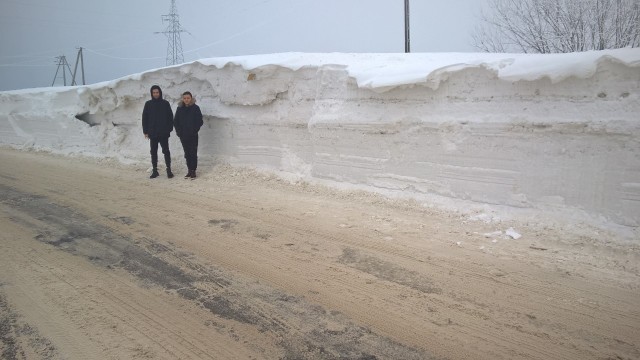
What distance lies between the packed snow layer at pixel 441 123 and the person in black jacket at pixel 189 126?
65 cm

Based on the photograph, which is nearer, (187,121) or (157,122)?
(187,121)

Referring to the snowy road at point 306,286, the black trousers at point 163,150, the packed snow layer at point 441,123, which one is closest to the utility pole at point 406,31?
the packed snow layer at point 441,123

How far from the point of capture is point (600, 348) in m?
2.28

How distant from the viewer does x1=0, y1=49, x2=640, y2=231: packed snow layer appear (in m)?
3.85

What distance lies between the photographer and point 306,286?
10.0 ft

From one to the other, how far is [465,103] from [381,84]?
114cm

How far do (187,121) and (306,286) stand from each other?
524 centimetres

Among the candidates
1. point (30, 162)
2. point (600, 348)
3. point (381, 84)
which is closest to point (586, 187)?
point (600, 348)

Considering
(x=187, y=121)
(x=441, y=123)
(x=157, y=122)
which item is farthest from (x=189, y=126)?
(x=441, y=123)

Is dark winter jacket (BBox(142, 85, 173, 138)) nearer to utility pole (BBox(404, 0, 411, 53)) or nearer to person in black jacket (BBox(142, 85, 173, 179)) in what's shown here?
person in black jacket (BBox(142, 85, 173, 179))

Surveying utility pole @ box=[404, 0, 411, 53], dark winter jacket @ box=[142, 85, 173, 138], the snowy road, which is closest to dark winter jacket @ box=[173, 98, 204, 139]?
dark winter jacket @ box=[142, 85, 173, 138]

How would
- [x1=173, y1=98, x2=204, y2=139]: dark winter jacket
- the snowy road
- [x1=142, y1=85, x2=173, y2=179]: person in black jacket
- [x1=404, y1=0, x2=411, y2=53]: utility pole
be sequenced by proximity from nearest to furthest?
the snowy road
[x1=173, y1=98, x2=204, y2=139]: dark winter jacket
[x1=142, y1=85, x2=173, y2=179]: person in black jacket
[x1=404, y1=0, x2=411, y2=53]: utility pole

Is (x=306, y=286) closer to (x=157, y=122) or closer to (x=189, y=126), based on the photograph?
(x=189, y=126)

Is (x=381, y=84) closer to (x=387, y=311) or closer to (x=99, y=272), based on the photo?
(x=387, y=311)
